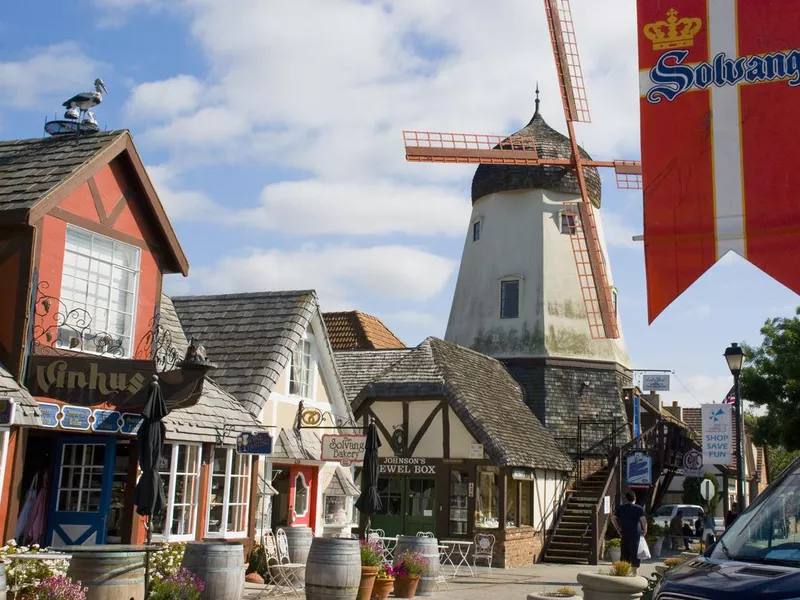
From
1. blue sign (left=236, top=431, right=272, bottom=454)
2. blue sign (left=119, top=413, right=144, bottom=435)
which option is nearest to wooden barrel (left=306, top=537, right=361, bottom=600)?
blue sign (left=119, top=413, right=144, bottom=435)

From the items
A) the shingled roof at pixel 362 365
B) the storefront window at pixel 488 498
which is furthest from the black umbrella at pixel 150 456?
the shingled roof at pixel 362 365

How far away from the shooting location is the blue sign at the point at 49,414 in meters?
11.3

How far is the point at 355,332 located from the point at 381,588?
745 inches

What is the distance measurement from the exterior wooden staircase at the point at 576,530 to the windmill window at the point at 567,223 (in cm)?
789

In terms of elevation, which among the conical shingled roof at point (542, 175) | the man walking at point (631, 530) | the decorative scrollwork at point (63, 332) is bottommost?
the man walking at point (631, 530)

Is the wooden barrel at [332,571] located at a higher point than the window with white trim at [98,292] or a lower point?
lower

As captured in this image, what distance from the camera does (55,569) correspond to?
10.8 m

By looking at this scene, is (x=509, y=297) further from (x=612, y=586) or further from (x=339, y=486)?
(x=612, y=586)

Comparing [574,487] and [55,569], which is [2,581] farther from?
[574,487]

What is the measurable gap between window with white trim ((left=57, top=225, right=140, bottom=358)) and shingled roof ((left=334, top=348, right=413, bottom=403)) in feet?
38.2

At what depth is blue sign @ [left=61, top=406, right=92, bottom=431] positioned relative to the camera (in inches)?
456

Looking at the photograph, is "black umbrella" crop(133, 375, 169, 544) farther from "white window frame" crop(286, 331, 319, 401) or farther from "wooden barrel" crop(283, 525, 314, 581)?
"white window frame" crop(286, 331, 319, 401)

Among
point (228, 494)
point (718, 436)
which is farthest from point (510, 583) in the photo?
point (228, 494)

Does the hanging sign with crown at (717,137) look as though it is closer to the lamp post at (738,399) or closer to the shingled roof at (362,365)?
the lamp post at (738,399)
